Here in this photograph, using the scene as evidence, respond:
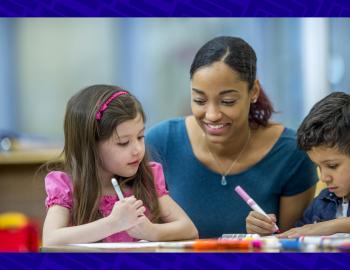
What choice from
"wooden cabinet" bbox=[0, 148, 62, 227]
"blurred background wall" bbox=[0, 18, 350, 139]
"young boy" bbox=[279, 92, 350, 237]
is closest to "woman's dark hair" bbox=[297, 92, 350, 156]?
"young boy" bbox=[279, 92, 350, 237]

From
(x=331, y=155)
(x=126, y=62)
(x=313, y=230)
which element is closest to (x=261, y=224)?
(x=313, y=230)

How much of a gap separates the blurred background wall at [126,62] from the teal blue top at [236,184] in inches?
84.7

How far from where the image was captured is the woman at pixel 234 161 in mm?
1775

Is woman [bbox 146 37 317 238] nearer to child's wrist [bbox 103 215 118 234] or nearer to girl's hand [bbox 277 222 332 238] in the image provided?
girl's hand [bbox 277 222 332 238]

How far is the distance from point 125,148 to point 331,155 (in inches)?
17.6

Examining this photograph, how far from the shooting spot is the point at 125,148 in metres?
1.53

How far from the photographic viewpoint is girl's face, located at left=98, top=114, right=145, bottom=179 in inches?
59.9

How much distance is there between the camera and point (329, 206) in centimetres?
167
